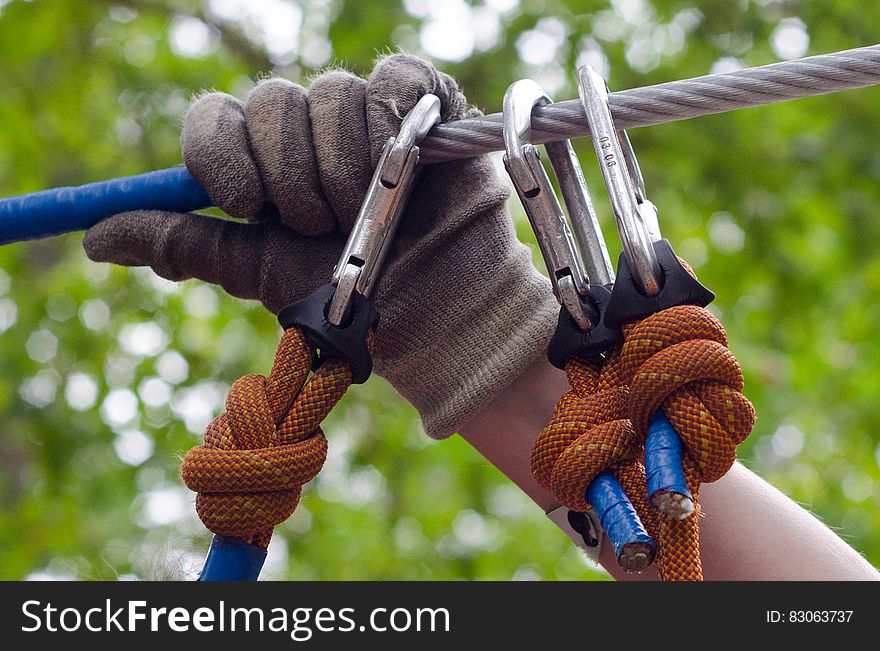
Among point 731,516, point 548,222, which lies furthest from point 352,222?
point 731,516

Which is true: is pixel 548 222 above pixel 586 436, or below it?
above

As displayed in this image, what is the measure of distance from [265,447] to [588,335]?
0.26 m

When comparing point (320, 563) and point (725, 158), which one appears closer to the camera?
point (725, 158)

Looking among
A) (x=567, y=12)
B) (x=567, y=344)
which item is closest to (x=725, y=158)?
(x=567, y=12)

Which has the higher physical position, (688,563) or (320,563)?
(688,563)

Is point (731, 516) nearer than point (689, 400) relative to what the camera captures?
No

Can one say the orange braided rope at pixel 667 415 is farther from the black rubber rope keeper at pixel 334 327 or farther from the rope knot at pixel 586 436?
the black rubber rope keeper at pixel 334 327

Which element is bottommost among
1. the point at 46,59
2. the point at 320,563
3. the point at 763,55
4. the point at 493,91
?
the point at 320,563

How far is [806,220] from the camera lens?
2691 millimetres

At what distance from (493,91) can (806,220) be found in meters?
0.97

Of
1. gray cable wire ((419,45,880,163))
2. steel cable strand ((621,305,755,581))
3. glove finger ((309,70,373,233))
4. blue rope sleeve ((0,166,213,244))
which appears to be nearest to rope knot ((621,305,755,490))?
steel cable strand ((621,305,755,581))

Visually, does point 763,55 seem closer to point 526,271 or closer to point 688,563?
point 526,271

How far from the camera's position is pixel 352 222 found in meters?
0.88

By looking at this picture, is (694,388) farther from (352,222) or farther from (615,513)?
(352,222)
